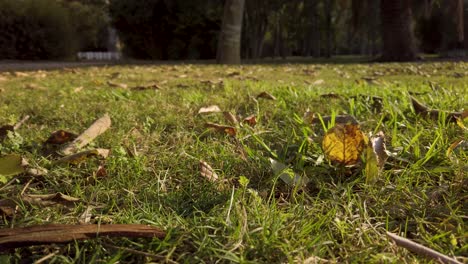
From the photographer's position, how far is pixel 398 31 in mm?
15773

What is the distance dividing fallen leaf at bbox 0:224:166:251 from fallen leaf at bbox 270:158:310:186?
1.64 feet

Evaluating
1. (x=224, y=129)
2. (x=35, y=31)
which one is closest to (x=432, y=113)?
(x=224, y=129)

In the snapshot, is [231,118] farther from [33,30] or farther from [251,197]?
[33,30]

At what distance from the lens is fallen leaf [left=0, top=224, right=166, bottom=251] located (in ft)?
3.35

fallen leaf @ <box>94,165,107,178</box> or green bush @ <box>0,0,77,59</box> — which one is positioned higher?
green bush @ <box>0,0,77,59</box>

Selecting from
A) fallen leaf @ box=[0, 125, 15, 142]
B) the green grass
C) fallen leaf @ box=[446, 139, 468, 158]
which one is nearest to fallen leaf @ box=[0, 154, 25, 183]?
the green grass

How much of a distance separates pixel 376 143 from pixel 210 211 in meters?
0.70

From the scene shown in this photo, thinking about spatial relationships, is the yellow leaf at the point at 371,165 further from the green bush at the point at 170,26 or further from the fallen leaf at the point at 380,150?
the green bush at the point at 170,26

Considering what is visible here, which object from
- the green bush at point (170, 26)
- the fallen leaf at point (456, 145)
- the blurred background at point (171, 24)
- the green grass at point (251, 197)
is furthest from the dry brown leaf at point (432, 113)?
the green bush at point (170, 26)

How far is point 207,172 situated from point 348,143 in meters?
0.50

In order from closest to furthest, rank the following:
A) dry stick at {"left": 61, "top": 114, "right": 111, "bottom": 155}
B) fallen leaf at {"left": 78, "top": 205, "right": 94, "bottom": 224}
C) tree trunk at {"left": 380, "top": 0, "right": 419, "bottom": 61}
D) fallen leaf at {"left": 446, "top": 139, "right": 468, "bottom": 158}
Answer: fallen leaf at {"left": 78, "top": 205, "right": 94, "bottom": 224}, fallen leaf at {"left": 446, "top": 139, "right": 468, "bottom": 158}, dry stick at {"left": 61, "top": 114, "right": 111, "bottom": 155}, tree trunk at {"left": 380, "top": 0, "right": 419, "bottom": 61}

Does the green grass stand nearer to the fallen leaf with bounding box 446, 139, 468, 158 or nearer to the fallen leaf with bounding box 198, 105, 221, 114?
the fallen leaf with bounding box 446, 139, 468, 158

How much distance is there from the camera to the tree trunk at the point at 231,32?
1300cm

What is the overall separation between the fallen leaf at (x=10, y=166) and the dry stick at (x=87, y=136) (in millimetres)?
270
